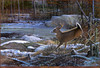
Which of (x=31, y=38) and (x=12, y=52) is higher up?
(x=31, y=38)

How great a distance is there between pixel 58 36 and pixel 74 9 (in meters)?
0.50

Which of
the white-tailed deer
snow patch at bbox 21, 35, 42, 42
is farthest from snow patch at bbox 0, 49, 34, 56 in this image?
the white-tailed deer

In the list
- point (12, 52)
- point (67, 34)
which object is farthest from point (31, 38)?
point (67, 34)

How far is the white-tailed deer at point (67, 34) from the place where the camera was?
9.46 feet

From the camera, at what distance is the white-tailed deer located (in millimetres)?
2885

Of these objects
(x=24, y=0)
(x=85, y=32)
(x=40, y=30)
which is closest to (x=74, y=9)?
(x=85, y=32)

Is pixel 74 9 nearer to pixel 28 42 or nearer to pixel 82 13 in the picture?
pixel 82 13

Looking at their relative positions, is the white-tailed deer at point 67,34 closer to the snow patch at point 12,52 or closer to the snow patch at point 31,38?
the snow patch at point 31,38

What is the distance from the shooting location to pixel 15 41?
2889 millimetres

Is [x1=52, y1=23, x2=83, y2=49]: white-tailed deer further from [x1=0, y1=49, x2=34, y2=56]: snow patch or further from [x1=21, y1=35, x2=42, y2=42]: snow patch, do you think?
[x1=0, y1=49, x2=34, y2=56]: snow patch

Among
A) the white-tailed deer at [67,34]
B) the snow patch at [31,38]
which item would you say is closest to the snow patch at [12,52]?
the snow patch at [31,38]

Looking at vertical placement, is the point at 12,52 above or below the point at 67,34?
below

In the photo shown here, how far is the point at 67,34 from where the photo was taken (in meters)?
2.90

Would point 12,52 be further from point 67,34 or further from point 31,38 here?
point 67,34
